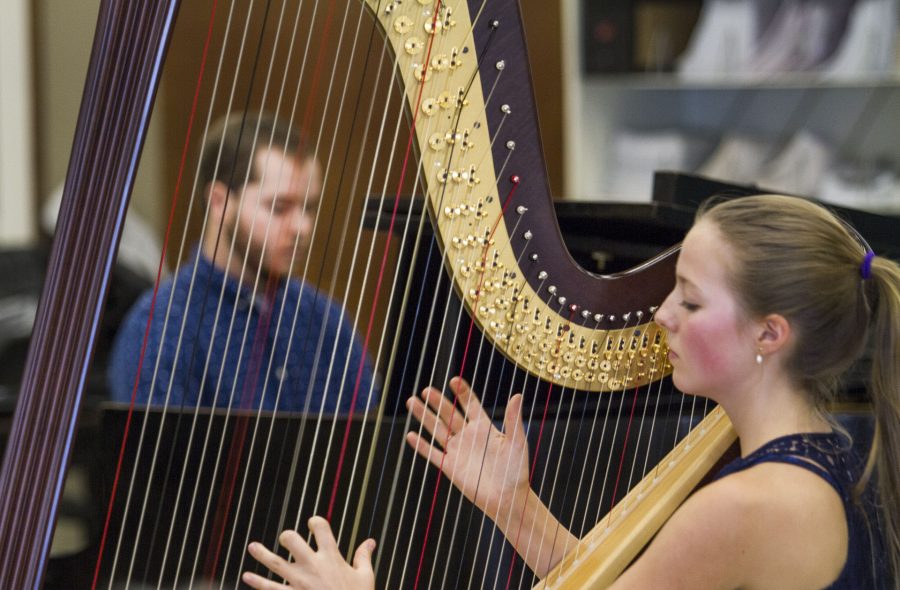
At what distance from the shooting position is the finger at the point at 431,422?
1.16m

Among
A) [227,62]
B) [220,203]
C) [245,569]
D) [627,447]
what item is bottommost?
[245,569]

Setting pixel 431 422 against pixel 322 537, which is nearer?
pixel 322 537

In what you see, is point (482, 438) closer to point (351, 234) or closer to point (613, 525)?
point (613, 525)

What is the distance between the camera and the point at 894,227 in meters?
1.56

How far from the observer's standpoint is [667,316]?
1.17 m

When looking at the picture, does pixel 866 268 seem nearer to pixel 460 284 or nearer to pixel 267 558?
pixel 460 284

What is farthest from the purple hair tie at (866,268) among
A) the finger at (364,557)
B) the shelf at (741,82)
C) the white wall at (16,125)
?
the white wall at (16,125)

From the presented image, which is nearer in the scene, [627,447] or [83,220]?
[83,220]

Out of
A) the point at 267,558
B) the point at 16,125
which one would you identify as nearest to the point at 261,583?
the point at 267,558

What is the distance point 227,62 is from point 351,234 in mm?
657

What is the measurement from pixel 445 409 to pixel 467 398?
0.03 metres

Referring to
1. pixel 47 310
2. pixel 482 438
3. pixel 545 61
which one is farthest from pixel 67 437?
pixel 545 61

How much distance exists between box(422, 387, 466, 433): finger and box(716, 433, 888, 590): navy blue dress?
28 centimetres

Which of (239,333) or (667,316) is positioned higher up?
(667,316)
